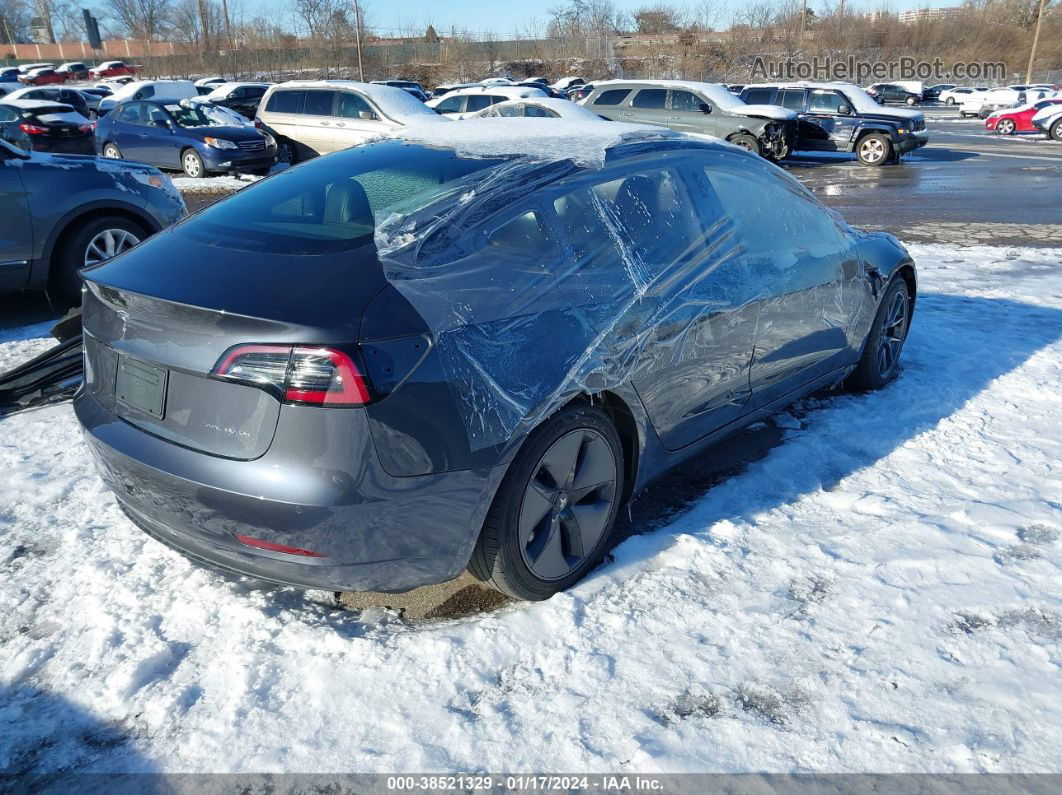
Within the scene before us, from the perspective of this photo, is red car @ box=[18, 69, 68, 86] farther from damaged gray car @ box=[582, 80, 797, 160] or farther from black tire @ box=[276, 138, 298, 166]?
damaged gray car @ box=[582, 80, 797, 160]

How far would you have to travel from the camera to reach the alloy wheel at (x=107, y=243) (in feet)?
21.3

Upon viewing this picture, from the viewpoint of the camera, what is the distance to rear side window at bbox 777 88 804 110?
64.7 feet

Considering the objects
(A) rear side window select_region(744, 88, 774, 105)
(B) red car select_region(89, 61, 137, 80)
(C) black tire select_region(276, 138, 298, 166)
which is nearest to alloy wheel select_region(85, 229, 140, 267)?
(C) black tire select_region(276, 138, 298, 166)

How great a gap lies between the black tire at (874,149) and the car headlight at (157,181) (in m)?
16.5

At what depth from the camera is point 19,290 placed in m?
6.24

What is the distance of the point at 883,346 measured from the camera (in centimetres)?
512

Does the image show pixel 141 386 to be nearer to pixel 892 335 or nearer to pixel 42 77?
pixel 892 335

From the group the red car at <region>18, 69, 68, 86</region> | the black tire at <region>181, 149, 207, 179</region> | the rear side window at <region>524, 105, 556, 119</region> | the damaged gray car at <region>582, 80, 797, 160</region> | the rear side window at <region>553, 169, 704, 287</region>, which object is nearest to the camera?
the rear side window at <region>553, 169, 704, 287</region>

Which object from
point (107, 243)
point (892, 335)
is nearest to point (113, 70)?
point (107, 243)

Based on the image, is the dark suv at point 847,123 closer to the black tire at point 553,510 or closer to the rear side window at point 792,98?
the rear side window at point 792,98

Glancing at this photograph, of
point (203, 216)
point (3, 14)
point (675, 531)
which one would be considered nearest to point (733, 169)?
point (675, 531)

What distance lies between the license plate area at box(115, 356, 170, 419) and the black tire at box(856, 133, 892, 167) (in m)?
19.3

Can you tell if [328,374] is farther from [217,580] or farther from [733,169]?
[733,169]

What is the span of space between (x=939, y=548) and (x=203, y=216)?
10.6ft
